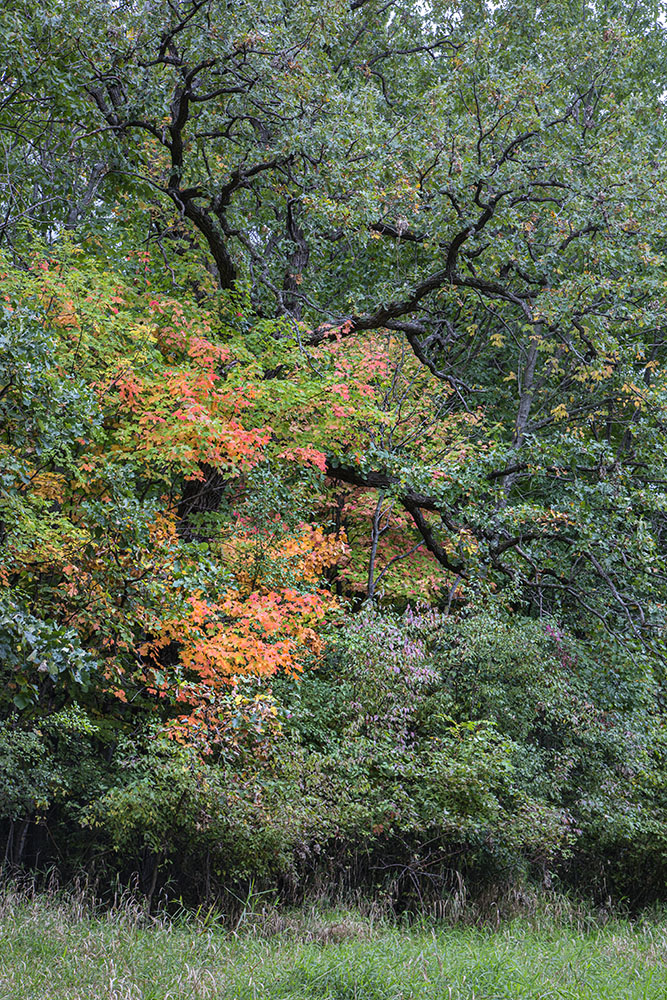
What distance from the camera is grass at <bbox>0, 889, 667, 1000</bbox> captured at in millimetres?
4480

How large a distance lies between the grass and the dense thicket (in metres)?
0.80

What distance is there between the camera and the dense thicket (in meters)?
6.61

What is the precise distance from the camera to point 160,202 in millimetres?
11648

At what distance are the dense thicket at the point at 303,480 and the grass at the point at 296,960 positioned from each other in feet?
2.63

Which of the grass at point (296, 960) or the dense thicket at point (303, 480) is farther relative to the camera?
the dense thicket at point (303, 480)

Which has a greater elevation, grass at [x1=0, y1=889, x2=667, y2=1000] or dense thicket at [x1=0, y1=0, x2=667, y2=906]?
dense thicket at [x1=0, y1=0, x2=667, y2=906]

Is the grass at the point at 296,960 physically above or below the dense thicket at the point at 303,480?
below

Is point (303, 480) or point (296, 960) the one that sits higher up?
point (303, 480)

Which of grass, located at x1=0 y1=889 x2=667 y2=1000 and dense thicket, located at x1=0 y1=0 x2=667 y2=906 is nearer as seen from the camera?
grass, located at x1=0 y1=889 x2=667 y2=1000

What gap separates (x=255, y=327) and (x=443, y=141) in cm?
328

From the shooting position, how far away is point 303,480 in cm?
1044

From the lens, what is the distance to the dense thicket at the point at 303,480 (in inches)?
260

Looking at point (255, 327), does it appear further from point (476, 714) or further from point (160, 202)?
point (476, 714)

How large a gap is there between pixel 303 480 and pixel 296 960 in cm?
621
